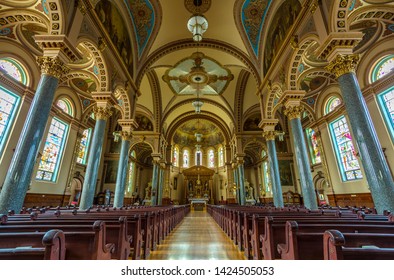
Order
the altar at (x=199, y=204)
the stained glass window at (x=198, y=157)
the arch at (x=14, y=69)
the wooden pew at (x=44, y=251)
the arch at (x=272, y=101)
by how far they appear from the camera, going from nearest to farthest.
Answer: the wooden pew at (x=44, y=251) < the arch at (x=14, y=69) < the arch at (x=272, y=101) < the altar at (x=199, y=204) < the stained glass window at (x=198, y=157)

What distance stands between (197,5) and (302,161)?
945cm

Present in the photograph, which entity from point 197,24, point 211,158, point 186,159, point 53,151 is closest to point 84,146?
point 53,151

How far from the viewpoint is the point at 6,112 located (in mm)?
9062

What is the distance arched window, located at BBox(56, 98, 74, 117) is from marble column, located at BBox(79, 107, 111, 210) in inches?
285

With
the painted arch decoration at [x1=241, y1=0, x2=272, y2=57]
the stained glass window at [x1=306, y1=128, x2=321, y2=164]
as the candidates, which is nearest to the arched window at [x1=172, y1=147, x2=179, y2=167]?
the stained glass window at [x1=306, y1=128, x2=321, y2=164]

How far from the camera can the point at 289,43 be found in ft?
25.1

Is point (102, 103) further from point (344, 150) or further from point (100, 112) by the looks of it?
point (344, 150)

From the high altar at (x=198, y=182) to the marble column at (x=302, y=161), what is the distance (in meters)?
18.6

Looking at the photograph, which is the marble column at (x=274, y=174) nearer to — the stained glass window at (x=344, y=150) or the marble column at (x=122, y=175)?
the stained glass window at (x=344, y=150)

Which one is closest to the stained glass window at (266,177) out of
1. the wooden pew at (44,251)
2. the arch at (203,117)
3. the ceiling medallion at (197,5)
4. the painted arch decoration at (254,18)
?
the arch at (203,117)

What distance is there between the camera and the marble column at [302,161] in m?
6.77
